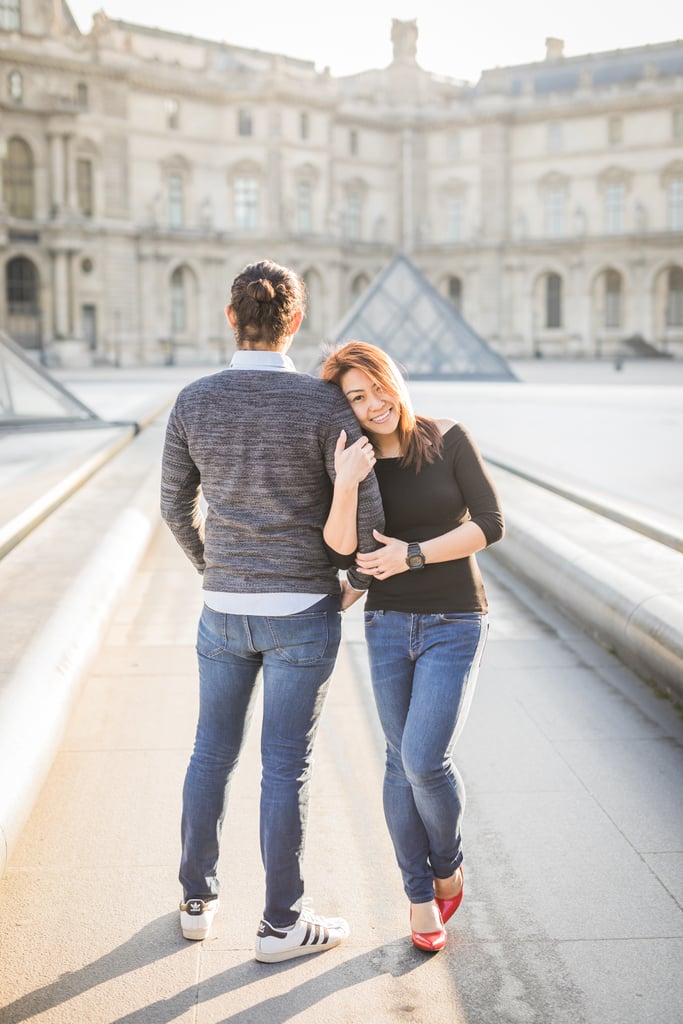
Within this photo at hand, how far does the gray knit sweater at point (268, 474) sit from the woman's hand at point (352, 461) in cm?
3

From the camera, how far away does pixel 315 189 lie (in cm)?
5825

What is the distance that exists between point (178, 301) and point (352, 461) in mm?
Result: 55639

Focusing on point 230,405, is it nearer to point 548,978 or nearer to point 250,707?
point 250,707

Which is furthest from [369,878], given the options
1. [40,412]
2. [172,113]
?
[172,113]

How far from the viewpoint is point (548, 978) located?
2.77m

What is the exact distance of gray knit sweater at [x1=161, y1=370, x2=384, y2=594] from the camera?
273cm

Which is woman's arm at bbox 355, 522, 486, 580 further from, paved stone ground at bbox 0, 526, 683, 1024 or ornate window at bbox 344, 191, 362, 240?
ornate window at bbox 344, 191, 362, 240

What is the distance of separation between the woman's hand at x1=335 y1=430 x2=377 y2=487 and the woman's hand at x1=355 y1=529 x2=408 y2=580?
17 cm

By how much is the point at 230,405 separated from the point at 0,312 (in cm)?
4988

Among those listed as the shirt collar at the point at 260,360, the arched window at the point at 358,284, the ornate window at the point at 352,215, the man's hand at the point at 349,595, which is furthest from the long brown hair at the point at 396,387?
the ornate window at the point at 352,215

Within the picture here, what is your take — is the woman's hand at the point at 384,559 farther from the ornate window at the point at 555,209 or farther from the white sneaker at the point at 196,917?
the ornate window at the point at 555,209

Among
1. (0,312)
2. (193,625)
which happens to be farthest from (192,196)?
(193,625)

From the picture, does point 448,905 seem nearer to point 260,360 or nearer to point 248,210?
point 260,360

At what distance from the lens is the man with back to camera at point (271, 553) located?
2740 millimetres
